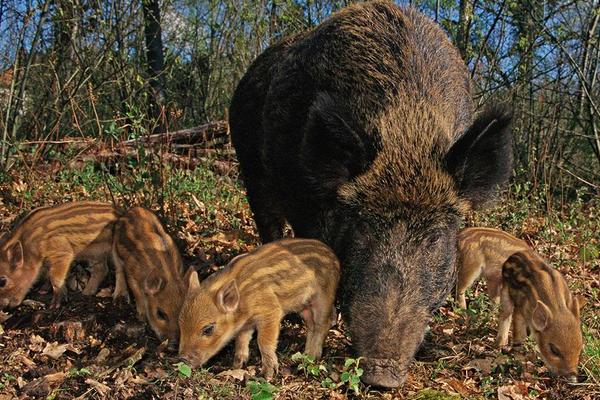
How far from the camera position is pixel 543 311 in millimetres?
4219

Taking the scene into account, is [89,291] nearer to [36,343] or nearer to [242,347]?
[36,343]

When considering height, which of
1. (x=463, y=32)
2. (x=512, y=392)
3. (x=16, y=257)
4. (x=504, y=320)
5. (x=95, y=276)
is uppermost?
(x=463, y=32)

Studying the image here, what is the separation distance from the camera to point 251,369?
13.0 feet

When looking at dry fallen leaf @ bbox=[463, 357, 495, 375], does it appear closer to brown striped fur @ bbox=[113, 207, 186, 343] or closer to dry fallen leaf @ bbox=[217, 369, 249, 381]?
dry fallen leaf @ bbox=[217, 369, 249, 381]

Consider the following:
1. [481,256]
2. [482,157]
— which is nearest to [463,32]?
[481,256]

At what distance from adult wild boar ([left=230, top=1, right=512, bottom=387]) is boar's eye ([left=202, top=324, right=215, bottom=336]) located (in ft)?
2.60

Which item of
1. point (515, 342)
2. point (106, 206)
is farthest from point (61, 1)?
point (515, 342)

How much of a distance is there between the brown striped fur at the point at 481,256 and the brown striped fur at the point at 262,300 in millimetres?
1608

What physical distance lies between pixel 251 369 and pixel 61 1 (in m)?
6.16

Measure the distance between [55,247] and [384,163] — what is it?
8.17 ft

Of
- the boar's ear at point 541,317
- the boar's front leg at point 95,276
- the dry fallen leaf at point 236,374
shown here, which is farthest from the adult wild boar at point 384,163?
the boar's front leg at point 95,276

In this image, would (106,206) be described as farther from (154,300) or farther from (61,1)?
(61,1)

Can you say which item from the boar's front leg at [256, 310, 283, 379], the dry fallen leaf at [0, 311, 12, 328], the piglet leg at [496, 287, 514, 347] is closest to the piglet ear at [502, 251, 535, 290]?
the piglet leg at [496, 287, 514, 347]

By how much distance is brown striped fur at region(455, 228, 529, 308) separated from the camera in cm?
532
